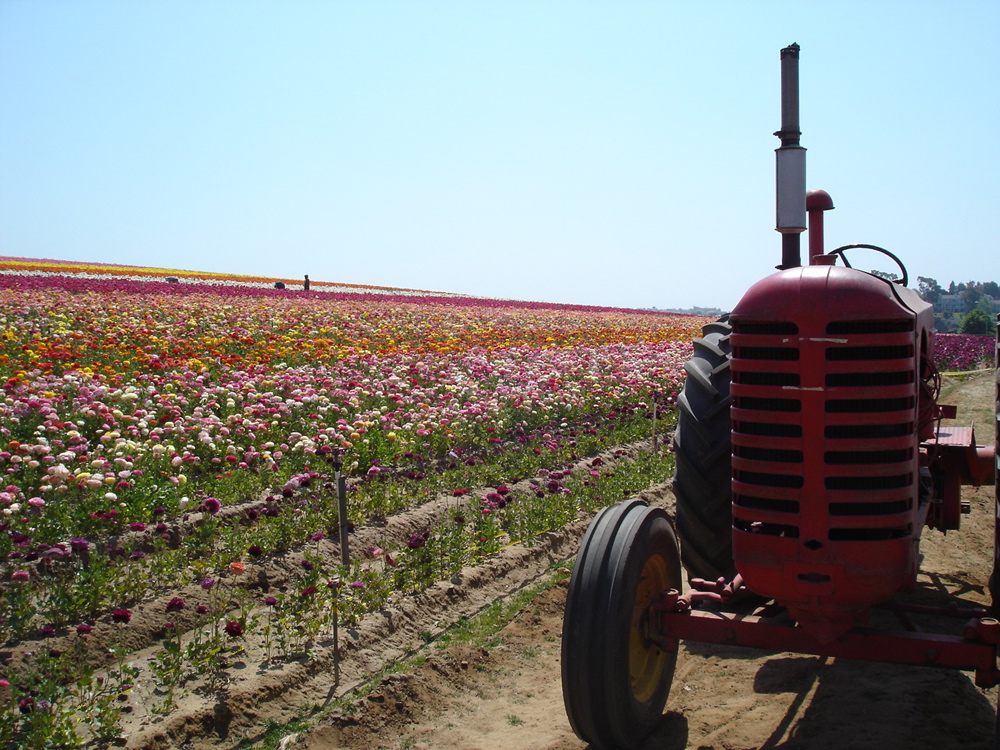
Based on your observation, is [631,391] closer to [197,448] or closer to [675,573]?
[197,448]

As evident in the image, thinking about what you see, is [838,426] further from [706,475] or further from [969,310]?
[969,310]

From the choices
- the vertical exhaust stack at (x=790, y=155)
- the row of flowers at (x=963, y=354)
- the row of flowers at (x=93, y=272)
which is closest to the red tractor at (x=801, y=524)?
the vertical exhaust stack at (x=790, y=155)

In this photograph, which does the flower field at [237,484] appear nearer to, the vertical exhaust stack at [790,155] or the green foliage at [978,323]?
the vertical exhaust stack at [790,155]

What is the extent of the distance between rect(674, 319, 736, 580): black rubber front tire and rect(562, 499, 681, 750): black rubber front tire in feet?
1.19

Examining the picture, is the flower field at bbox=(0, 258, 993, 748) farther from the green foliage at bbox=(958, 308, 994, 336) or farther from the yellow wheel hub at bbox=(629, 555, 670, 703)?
the green foliage at bbox=(958, 308, 994, 336)

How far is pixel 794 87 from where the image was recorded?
5.19 meters

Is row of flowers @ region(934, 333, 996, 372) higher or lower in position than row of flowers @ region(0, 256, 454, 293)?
lower

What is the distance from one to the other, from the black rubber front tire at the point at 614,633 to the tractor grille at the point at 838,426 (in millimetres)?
635

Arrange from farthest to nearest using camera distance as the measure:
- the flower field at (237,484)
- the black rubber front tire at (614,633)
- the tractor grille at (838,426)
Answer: the flower field at (237,484) < the black rubber front tire at (614,633) < the tractor grille at (838,426)

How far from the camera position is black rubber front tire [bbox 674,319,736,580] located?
12.7 feet

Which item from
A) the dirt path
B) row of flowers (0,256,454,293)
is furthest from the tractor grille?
row of flowers (0,256,454,293)

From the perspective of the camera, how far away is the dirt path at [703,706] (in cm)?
349

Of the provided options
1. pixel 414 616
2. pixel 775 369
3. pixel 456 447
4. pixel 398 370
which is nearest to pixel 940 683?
pixel 775 369

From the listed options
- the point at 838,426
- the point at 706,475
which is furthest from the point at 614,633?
the point at 838,426
